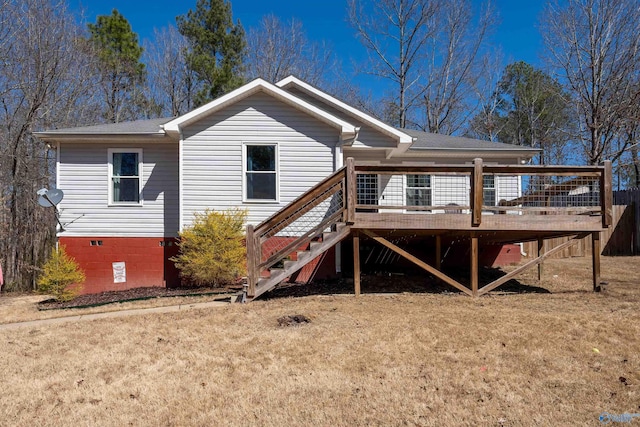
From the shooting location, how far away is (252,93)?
420 inches

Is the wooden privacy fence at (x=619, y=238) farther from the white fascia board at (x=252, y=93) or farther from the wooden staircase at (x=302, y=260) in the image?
the wooden staircase at (x=302, y=260)

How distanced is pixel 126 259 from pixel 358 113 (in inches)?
271

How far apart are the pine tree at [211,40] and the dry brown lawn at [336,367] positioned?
17.1 metres

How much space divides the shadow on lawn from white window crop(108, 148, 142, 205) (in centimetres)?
458

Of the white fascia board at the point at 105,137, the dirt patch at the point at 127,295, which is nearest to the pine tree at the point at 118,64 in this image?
the white fascia board at the point at 105,137

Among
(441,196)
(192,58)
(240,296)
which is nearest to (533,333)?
(240,296)

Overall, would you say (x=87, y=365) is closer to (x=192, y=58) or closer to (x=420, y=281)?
(x=420, y=281)

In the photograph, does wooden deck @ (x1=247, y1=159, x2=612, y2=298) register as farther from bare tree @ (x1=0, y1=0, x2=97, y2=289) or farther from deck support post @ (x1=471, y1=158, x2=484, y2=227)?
bare tree @ (x1=0, y1=0, x2=97, y2=289)

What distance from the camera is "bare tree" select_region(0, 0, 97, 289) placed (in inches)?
508

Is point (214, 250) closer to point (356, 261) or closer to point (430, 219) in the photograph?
point (356, 261)

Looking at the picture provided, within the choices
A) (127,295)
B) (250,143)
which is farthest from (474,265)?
(127,295)

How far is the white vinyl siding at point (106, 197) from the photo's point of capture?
36.6 ft

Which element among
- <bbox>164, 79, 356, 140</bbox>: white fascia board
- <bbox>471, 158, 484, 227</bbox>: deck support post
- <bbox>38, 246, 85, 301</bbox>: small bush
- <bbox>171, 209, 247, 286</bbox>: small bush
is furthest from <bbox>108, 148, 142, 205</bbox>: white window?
<bbox>471, 158, 484, 227</bbox>: deck support post

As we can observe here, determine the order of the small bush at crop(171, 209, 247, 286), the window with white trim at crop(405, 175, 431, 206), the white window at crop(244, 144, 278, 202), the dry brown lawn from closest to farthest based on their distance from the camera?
1. the dry brown lawn
2. the small bush at crop(171, 209, 247, 286)
3. the white window at crop(244, 144, 278, 202)
4. the window with white trim at crop(405, 175, 431, 206)
